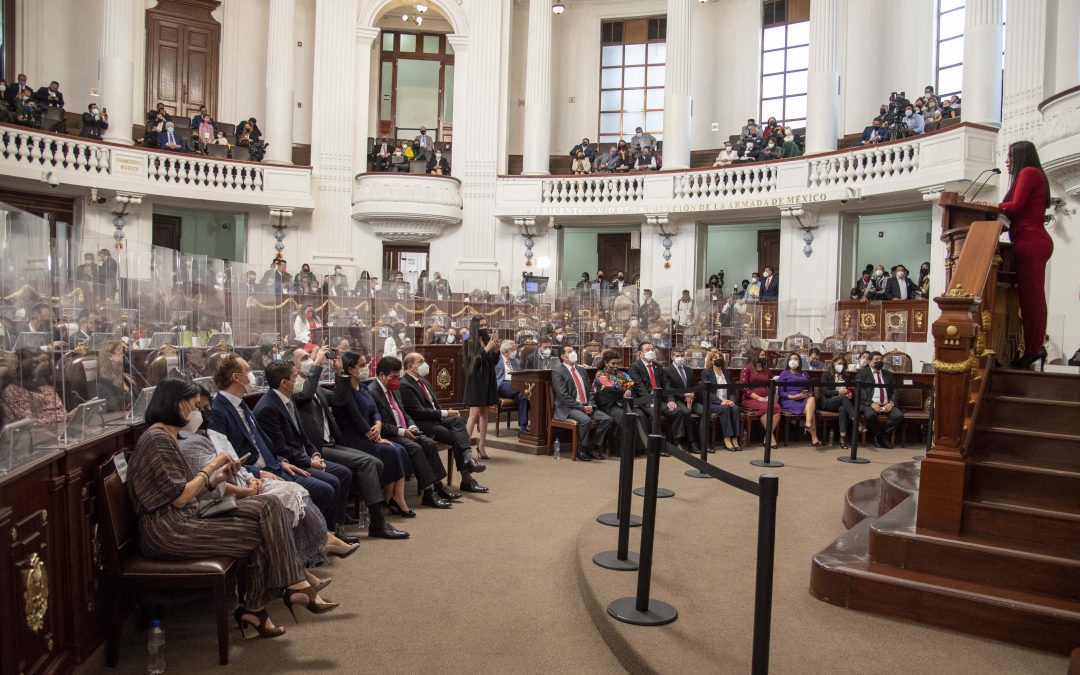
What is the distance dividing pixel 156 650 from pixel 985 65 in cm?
1515

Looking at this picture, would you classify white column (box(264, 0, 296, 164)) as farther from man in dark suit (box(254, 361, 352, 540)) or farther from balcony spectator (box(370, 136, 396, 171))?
man in dark suit (box(254, 361, 352, 540))

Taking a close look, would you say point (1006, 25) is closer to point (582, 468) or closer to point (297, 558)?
point (582, 468)

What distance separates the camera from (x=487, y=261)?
1953cm

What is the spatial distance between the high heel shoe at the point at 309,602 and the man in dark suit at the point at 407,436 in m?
2.28

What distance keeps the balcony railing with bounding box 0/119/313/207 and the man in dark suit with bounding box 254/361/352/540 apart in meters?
13.6

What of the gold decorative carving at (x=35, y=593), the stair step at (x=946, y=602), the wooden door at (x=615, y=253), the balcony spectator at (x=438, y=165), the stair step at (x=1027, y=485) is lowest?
the stair step at (x=946, y=602)

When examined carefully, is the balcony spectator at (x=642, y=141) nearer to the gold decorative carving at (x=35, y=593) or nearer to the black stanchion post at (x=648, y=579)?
the black stanchion post at (x=648, y=579)

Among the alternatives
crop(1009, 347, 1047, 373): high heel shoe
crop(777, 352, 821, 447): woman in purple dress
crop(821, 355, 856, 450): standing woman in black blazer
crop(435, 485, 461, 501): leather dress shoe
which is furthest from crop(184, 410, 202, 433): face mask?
crop(821, 355, 856, 450): standing woman in black blazer

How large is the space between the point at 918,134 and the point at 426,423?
11.6 metres

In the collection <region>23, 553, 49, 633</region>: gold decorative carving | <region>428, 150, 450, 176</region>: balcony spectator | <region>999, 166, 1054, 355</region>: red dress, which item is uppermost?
<region>428, 150, 450, 176</region>: balcony spectator

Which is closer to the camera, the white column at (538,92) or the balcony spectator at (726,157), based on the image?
the balcony spectator at (726,157)

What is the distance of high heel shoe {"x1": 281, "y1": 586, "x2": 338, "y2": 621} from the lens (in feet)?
13.8

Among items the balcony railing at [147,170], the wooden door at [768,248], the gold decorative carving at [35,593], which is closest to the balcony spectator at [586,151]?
the wooden door at [768,248]

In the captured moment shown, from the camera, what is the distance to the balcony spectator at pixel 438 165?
19.4 m
